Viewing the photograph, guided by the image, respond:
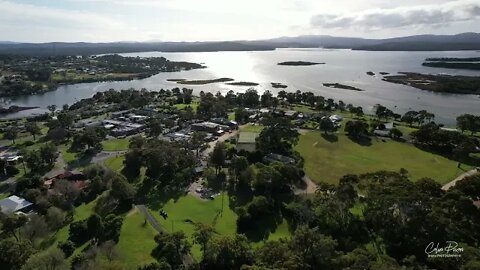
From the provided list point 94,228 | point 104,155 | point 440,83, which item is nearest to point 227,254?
point 94,228

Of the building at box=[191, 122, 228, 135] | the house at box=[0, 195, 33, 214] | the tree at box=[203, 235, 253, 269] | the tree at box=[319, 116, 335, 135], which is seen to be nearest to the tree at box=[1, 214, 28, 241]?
the house at box=[0, 195, 33, 214]

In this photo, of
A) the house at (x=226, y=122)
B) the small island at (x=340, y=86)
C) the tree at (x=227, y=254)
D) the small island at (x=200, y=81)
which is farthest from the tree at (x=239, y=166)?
the small island at (x=200, y=81)

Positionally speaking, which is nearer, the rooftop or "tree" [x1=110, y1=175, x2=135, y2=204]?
"tree" [x1=110, y1=175, x2=135, y2=204]

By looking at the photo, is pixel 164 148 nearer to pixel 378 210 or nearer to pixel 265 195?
pixel 265 195

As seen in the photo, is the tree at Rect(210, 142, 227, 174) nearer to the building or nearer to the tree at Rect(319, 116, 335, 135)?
the building

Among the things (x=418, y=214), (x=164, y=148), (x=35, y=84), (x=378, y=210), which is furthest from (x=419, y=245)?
(x=35, y=84)

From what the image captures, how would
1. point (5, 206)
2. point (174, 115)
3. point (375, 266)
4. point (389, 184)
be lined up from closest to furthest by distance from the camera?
point (375, 266)
point (389, 184)
point (5, 206)
point (174, 115)
